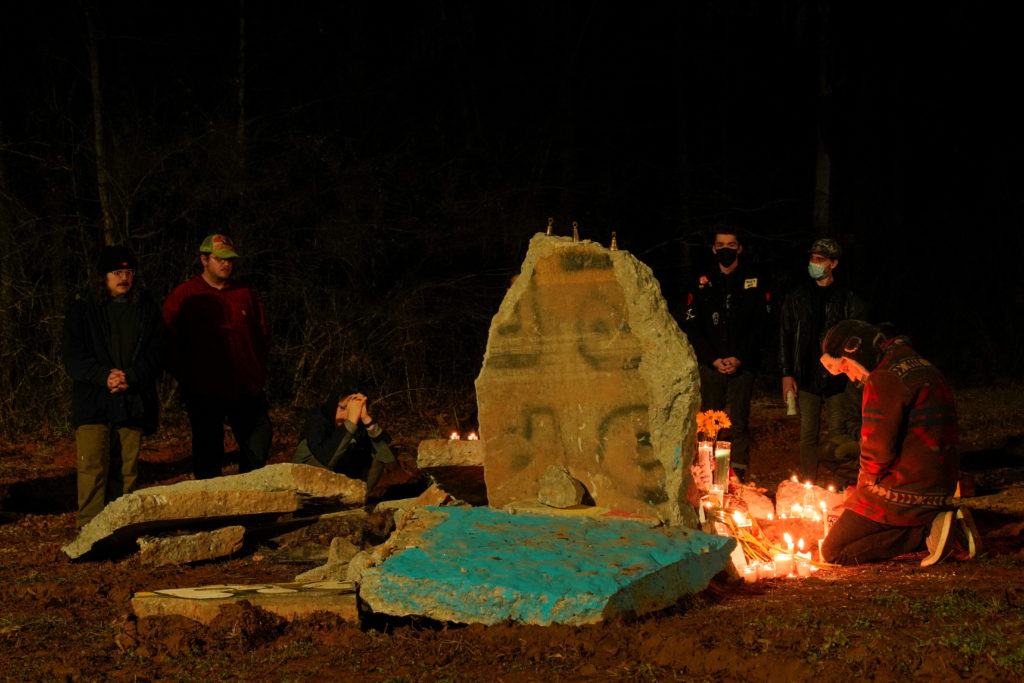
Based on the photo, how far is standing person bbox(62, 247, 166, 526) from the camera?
268 inches

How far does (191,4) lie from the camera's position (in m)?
14.8

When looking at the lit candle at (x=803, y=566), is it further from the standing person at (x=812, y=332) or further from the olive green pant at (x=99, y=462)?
the olive green pant at (x=99, y=462)

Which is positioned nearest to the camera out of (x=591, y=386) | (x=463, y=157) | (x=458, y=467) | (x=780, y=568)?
(x=780, y=568)

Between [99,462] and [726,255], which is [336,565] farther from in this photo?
[726,255]

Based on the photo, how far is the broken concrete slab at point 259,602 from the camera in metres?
4.88

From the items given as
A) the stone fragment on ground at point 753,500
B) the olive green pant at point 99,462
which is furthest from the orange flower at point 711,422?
the olive green pant at point 99,462

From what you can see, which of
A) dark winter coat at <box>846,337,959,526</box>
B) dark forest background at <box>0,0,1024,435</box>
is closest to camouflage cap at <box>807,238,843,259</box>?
dark winter coat at <box>846,337,959,526</box>

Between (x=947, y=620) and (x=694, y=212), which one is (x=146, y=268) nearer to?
(x=694, y=212)

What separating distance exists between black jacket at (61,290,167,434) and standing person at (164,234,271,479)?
309 mm

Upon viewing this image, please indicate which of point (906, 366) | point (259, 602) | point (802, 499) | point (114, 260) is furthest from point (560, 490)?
point (114, 260)

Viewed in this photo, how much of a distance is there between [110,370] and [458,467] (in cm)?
235

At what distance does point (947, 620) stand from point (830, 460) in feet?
15.9

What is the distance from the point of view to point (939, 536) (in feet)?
19.4

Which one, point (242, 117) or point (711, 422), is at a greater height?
point (242, 117)
